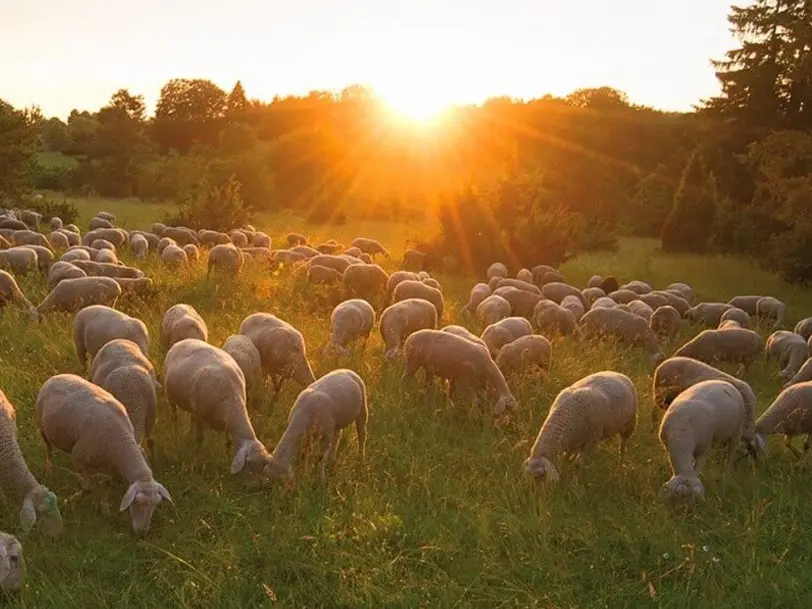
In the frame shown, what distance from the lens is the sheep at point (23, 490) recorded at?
5773 millimetres

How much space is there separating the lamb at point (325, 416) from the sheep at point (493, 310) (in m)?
7.16

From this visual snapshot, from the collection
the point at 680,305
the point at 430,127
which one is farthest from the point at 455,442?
the point at 430,127

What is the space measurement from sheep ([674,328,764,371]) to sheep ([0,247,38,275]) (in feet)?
52.0

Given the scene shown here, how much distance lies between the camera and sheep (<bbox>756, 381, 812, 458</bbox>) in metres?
8.47

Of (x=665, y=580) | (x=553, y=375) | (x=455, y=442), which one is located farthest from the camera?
(x=553, y=375)

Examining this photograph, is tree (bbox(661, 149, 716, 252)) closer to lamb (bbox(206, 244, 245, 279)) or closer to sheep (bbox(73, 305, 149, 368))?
lamb (bbox(206, 244, 245, 279))

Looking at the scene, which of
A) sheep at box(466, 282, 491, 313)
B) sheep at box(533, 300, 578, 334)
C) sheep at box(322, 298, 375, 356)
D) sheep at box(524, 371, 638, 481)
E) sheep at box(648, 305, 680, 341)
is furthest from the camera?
sheep at box(466, 282, 491, 313)

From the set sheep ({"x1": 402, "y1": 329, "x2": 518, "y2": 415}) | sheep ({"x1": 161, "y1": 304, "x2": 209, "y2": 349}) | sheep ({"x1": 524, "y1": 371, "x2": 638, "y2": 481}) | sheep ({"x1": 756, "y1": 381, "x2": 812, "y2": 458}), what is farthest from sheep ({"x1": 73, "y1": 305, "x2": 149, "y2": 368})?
sheep ({"x1": 756, "y1": 381, "x2": 812, "y2": 458})

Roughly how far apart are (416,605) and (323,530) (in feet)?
4.23

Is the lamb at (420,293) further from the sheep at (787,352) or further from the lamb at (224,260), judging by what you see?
the sheep at (787,352)

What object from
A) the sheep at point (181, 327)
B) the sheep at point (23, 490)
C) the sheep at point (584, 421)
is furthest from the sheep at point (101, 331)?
the sheep at point (584, 421)

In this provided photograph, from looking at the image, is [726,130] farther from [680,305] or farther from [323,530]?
[323,530]

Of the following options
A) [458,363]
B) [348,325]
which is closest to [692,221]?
[348,325]

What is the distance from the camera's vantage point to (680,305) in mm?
18281
